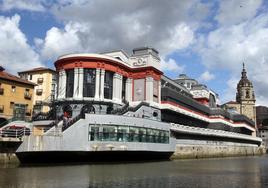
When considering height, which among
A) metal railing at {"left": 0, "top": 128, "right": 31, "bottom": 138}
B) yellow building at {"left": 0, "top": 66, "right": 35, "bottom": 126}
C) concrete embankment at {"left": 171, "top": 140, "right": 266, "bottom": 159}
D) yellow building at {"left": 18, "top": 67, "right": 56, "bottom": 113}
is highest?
yellow building at {"left": 18, "top": 67, "right": 56, "bottom": 113}

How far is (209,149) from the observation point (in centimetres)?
8450

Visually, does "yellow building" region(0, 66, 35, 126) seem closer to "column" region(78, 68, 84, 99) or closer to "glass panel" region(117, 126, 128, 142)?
"column" region(78, 68, 84, 99)

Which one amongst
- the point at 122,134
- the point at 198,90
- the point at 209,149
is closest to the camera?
the point at 122,134

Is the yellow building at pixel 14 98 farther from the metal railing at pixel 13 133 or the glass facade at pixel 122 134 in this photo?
the glass facade at pixel 122 134

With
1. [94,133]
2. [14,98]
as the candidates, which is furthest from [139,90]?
[94,133]

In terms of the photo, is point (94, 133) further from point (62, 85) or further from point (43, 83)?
point (43, 83)

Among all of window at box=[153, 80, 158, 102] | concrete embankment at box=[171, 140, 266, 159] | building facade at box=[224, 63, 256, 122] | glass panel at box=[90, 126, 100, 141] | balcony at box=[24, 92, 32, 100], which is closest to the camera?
glass panel at box=[90, 126, 100, 141]

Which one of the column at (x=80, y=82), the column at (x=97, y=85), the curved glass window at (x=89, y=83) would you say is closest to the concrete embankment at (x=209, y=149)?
the column at (x=97, y=85)

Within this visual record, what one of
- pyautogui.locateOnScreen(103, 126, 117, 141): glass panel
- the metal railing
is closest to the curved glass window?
pyautogui.locateOnScreen(103, 126, 117, 141): glass panel

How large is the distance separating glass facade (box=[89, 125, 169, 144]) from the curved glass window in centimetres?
1477

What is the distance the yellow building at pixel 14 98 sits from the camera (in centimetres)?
6362

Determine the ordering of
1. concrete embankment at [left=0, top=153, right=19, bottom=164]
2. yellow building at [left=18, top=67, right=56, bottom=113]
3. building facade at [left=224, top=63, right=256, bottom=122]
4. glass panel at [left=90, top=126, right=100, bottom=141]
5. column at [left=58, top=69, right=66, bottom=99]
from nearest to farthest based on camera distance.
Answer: concrete embankment at [left=0, top=153, right=19, bottom=164]
glass panel at [left=90, top=126, right=100, bottom=141]
column at [left=58, top=69, right=66, bottom=99]
yellow building at [left=18, top=67, right=56, bottom=113]
building facade at [left=224, top=63, right=256, bottom=122]

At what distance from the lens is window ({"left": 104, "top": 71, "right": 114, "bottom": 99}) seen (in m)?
66.9

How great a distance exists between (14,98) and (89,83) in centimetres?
1404
